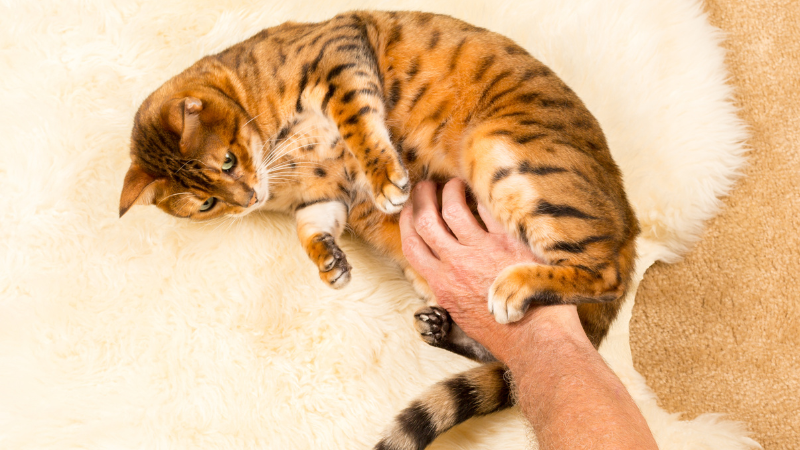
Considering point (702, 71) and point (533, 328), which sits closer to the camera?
point (533, 328)

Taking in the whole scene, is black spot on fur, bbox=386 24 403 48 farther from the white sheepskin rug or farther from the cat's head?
the cat's head

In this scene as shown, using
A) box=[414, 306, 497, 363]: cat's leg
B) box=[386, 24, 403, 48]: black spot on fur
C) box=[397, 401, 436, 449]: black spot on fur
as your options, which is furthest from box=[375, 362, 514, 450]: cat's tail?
box=[386, 24, 403, 48]: black spot on fur

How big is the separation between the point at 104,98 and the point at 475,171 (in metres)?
1.10

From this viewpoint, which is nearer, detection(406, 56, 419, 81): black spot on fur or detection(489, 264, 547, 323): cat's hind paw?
detection(489, 264, 547, 323): cat's hind paw

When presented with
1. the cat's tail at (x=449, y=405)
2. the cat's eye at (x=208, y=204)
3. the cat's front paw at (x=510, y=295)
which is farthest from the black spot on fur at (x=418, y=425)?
the cat's eye at (x=208, y=204)

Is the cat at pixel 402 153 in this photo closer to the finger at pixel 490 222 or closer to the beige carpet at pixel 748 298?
the finger at pixel 490 222

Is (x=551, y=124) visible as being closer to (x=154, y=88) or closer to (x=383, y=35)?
(x=383, y=35)

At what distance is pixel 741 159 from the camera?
5.45 ft

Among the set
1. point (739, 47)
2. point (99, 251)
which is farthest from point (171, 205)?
point (739, 47)

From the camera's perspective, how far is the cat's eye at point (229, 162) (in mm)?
1317

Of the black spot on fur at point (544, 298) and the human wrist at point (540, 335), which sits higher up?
the black spot on fur at point (544, 298)

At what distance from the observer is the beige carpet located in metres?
1.63

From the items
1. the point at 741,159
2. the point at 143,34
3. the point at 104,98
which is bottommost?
the point at 104,98

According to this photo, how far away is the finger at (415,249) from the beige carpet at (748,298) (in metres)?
0.85
